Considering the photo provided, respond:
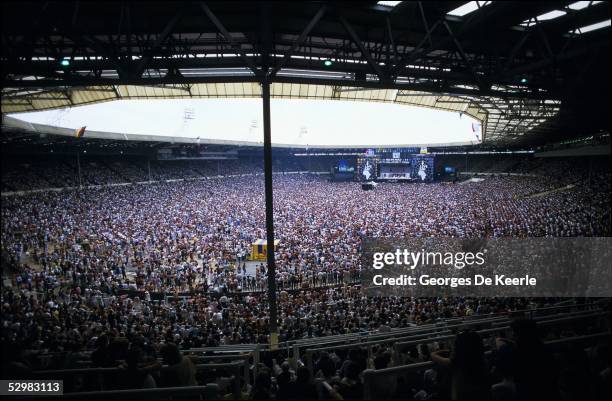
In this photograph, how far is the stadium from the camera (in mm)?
3515

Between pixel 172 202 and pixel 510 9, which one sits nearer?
pixel 510 9

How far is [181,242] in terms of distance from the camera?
829 inches

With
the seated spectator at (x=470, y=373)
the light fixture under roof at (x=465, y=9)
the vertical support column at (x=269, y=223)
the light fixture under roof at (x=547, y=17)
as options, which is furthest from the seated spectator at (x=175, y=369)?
the light fixture under roof at (x=547, y=17)

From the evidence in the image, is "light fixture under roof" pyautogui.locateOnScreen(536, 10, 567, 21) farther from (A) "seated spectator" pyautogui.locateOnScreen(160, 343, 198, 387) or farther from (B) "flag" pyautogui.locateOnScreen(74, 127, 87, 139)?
(B) "flag" pyautogui.locateOnScreen(74, 127, 87, 139)

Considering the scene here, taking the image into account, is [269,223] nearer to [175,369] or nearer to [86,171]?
[175,369]

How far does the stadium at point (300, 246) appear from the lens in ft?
11.5

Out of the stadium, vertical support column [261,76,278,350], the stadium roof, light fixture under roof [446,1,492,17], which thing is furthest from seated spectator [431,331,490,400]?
light fixture under roof [446,1,492,17]

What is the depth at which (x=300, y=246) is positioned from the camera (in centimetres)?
1988

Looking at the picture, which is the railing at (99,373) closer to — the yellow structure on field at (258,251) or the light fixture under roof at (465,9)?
the light fixture under roof at (465,9)

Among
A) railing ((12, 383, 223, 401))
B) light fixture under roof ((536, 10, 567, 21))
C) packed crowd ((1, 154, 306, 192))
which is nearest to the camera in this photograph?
railing ((12, 383, 223, 401))

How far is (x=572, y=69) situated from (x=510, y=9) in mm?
3754

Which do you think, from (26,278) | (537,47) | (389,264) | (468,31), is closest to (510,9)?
(468,31)

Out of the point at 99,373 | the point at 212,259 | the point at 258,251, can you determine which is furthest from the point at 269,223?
the point at 212,259

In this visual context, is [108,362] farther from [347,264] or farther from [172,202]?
[172,202]
